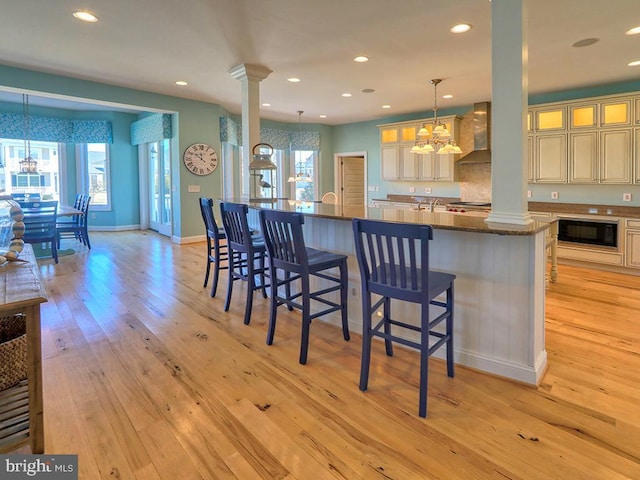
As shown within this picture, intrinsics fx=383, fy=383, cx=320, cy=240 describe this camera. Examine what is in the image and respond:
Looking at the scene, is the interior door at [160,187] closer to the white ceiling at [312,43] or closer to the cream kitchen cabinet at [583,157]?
the white ceiling at [312,43]

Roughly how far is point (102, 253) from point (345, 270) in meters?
5.04

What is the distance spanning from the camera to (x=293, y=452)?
1.68 meters

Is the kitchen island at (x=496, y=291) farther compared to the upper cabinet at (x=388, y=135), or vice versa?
the upper cabinet at (x=388, y=135)

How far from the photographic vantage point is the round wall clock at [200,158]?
7.01m

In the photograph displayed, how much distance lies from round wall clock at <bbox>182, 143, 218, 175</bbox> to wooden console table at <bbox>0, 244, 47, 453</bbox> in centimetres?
573

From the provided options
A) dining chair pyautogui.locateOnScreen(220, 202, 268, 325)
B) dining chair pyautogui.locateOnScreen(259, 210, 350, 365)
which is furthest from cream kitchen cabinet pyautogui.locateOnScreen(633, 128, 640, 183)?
dining chair pyautogui.locateOnScreen(220, 202, 268, 325)

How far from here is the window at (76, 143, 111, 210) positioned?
848cm

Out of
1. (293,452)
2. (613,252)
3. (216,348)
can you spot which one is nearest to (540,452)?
(293,452)

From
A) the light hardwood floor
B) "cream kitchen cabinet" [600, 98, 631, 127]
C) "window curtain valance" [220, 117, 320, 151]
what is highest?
"window curtain valance" [220, 117, 320, 151]

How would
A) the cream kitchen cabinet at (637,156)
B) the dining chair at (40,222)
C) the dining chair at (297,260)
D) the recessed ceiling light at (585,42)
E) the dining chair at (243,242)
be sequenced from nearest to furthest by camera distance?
the dining chair at (297,260), the dining chair at (243,242), the recessed ceiling light at (585,42), the cream kitchen cabinet at (637,156), the dining chair at (40,222)

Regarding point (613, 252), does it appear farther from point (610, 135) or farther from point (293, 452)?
point (293, 452)

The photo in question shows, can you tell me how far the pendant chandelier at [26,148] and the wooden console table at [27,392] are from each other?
23.3 feet

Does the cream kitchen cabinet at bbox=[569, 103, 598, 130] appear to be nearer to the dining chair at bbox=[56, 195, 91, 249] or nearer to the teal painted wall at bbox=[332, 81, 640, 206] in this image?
the teal painted wall at bbox=[332, 81, 640, 206]

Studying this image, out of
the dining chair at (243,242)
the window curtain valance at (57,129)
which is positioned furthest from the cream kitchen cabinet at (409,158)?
the window curtain valance at (57,129)
